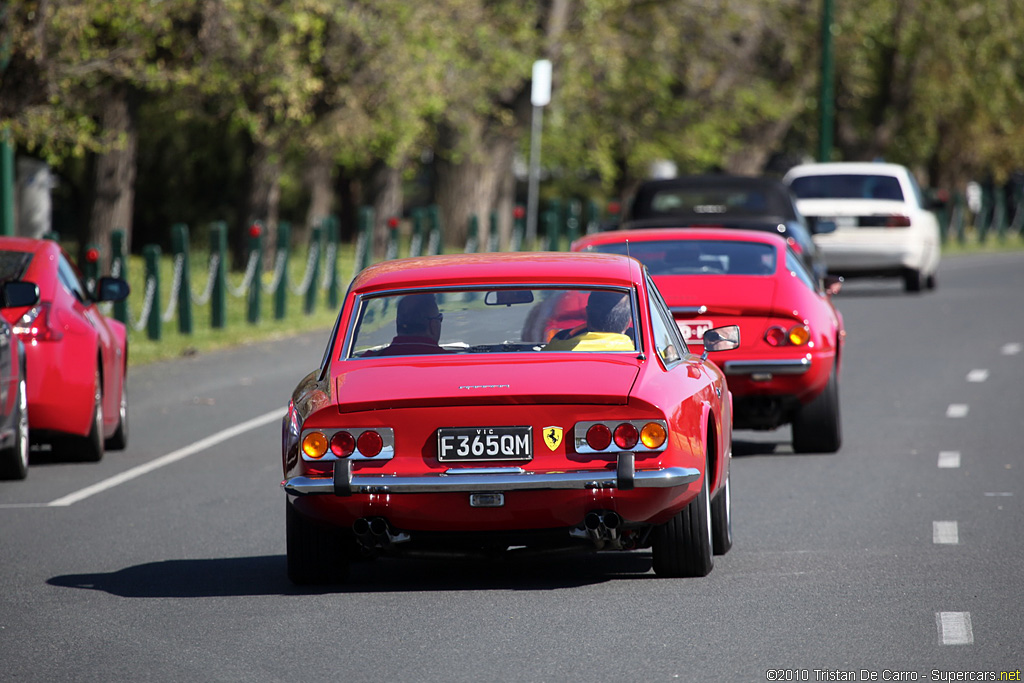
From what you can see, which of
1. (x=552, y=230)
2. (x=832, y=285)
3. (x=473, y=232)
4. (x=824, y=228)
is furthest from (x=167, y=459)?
(x=552, y=230)

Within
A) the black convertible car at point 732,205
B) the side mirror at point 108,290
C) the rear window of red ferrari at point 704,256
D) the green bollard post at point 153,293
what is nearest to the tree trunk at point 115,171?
the green bollard post at point 153,293

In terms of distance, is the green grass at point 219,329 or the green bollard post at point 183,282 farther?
the green bollard post at point 183,282

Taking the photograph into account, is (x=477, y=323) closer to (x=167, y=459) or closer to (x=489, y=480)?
(x=489, y=480)

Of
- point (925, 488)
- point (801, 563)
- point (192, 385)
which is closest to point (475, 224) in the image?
point (192, 385)

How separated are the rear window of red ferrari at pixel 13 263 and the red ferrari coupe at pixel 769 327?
3.56 metres

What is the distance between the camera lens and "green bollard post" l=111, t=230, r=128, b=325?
2012cm

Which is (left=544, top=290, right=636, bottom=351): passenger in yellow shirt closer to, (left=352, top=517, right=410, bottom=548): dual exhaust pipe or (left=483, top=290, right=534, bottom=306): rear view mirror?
(left=483, top=290, right=534, bottom=306): rear view mirror

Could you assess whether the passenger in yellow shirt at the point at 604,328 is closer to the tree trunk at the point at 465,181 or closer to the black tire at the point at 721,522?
the black tire at the point at 721,522

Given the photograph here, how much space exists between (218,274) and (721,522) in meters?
14.3

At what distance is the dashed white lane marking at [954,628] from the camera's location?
6.81 metres

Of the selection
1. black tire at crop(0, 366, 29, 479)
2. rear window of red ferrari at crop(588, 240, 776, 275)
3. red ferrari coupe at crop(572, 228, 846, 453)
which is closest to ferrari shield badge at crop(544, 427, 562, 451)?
red ferrari coupe at crop(572, 228, 846, 453)

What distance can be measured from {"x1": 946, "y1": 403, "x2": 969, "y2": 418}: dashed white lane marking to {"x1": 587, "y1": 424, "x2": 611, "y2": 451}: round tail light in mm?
7575

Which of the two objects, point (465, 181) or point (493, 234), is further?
point (465, 181)

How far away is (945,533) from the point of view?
924 cm
